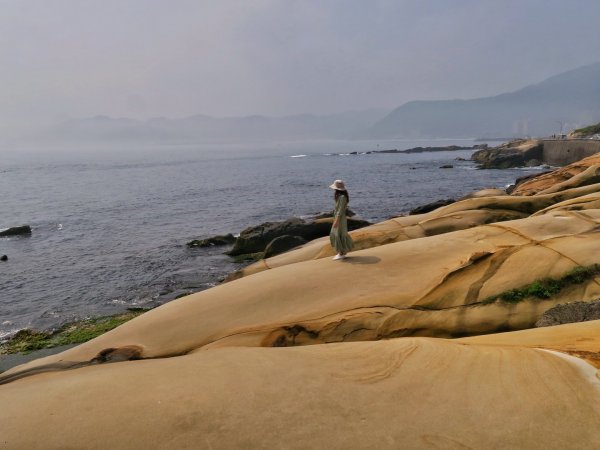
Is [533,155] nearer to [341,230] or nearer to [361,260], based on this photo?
[341,230]

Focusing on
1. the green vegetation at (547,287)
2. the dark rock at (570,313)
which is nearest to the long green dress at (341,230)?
the green vegetation at (547,287)

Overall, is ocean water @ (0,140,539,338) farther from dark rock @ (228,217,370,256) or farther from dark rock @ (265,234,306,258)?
dark rock @ (265,234,306,258)

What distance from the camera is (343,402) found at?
170 inches

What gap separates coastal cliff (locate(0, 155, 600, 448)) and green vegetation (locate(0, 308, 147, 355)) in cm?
504

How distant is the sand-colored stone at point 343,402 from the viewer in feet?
12.3

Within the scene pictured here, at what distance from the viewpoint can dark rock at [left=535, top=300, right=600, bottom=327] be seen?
6254 mm

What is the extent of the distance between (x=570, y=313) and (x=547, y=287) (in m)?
0.85

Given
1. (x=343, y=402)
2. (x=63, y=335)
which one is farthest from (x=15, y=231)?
(x=343, y=402)

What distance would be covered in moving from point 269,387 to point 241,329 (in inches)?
112

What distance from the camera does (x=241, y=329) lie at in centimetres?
747

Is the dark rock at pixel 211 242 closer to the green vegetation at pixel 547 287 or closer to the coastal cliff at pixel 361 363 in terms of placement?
the coastal cliff at pixel 361 363

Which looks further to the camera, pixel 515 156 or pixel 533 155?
pixel 515 156

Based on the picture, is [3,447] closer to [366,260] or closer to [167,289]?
[366,260]

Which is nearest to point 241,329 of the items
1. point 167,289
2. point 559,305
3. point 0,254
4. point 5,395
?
point 5,395
